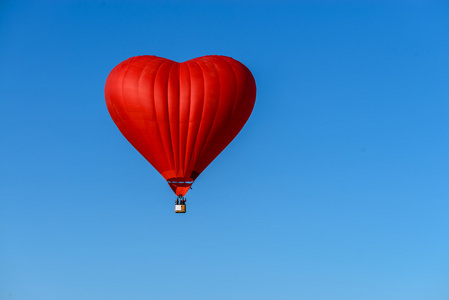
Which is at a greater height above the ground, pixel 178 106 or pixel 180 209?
pixel 178 106

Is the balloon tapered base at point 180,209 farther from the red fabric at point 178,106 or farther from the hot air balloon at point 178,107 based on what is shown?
the red fabric at point 178,106

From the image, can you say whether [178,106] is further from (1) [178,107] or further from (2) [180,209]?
(2) [180,209]

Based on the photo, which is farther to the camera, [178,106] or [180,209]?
[180,209]

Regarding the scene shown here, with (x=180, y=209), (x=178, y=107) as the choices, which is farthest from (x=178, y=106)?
(x=180, y=209)

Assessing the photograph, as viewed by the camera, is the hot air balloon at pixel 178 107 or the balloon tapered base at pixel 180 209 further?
the balloon tapered base at pixel 180 209

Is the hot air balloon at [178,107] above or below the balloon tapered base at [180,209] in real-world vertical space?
above

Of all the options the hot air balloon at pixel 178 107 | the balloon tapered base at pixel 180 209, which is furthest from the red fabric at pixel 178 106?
the balloon tapered base at pixel 180 209
